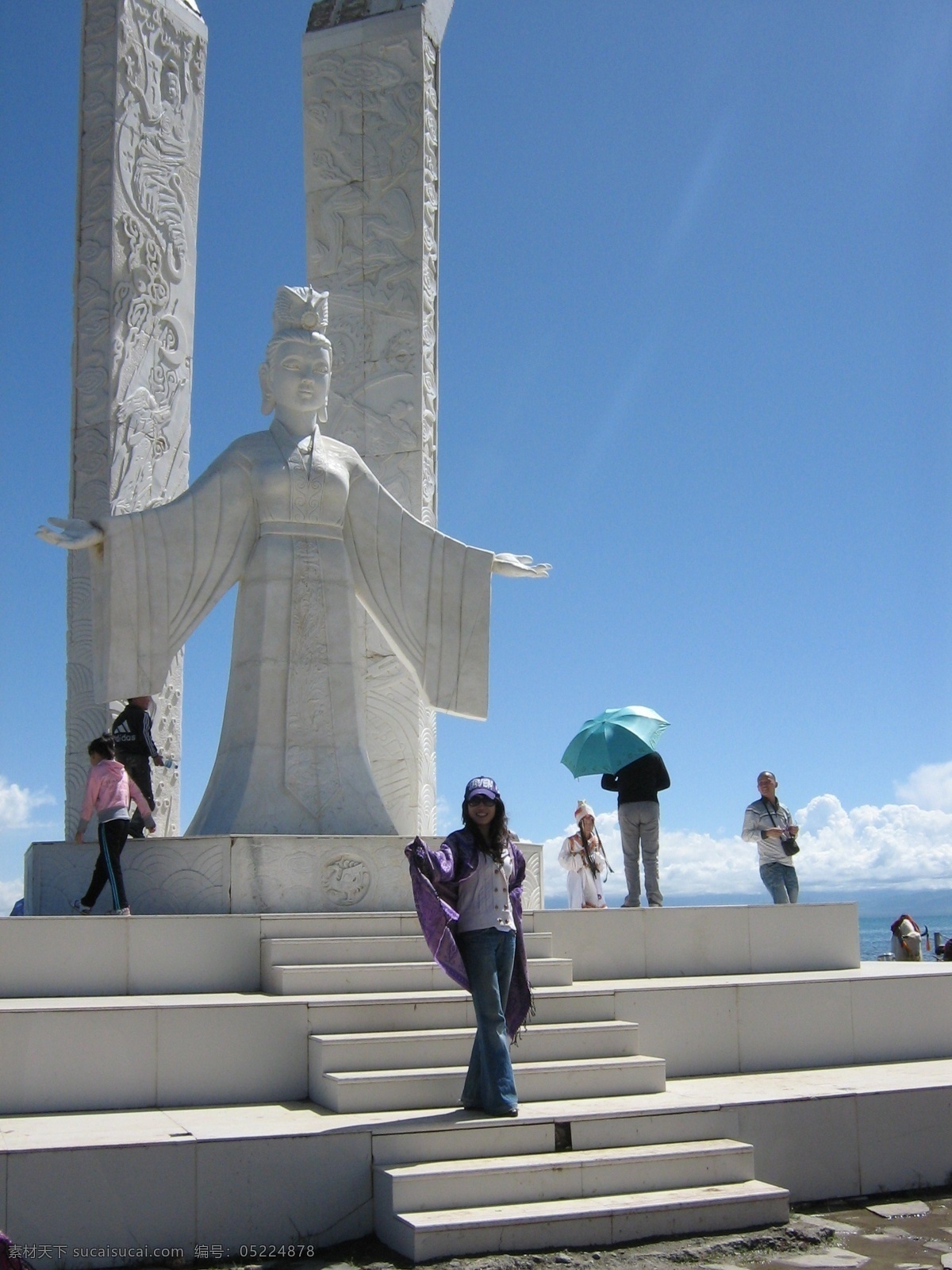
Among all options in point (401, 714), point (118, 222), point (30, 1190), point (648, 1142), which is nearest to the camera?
point (30, 1190)

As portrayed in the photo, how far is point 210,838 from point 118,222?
6.34 metres

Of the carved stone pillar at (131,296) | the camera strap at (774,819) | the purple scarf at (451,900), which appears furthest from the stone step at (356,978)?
the carved stone pillar at (131,296)

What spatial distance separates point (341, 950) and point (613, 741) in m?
3.14

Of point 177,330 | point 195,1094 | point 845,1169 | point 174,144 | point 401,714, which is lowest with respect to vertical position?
point 845,1169

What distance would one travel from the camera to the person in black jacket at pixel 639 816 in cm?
890

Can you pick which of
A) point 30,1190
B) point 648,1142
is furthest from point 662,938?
point 30,1190

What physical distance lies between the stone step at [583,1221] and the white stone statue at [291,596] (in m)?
3.04

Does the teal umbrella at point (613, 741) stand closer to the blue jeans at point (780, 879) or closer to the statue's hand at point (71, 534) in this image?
the blue jeans at point (780, 879)

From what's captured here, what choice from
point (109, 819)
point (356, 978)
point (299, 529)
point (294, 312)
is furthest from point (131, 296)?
point (356, 978)

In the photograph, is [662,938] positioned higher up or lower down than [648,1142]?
higher up

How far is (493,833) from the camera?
5.60 metres

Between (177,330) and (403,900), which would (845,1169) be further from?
(177,330)

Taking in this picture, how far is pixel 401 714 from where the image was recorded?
1039cm

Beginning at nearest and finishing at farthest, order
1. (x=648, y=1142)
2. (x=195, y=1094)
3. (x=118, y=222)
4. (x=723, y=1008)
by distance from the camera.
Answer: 1. (x=648, y=1142)
2. (x=195, y=1094)
3. (x=723, y=1008)
4. (x=118, y=222)
